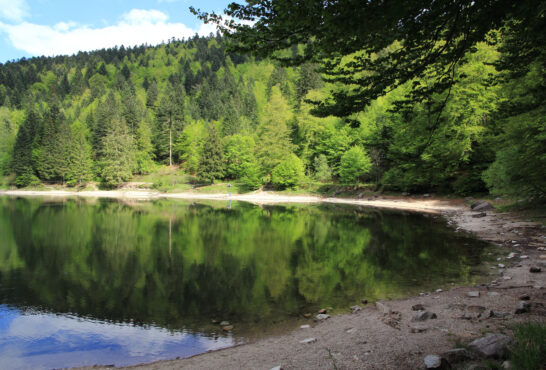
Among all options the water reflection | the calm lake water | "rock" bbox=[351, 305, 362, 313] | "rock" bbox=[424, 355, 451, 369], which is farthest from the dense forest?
the water reflection

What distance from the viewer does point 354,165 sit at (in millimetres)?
47125

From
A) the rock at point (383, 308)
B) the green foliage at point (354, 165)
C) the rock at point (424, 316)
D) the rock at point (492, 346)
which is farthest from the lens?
the green foliage at point (354, 165)

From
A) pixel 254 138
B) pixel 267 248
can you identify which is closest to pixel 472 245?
pixel 267 248

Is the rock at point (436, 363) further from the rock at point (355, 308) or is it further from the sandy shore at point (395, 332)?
the rock at point (355, 308)

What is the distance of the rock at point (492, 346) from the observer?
4.12 meters

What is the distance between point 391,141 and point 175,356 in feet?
136

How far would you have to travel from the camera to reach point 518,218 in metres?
21.2

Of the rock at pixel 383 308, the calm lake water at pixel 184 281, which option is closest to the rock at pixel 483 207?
the calm lake water at pixel 184 281

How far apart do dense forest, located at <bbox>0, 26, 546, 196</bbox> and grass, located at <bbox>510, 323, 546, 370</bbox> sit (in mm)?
3776

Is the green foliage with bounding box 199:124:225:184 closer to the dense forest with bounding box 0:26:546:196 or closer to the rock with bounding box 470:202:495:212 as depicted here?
the dense forest with bounding box 0:26:546:196

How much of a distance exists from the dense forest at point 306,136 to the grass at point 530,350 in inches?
149

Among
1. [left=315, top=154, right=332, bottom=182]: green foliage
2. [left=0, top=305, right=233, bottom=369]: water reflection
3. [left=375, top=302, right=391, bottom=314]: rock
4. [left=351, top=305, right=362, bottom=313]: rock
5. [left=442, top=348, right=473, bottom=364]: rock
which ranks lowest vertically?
[left=0, top=305, right=233, bottom=369]: water reflection

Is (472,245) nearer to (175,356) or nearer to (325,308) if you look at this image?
(325,308)

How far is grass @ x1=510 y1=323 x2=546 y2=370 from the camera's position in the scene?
3.35 m
